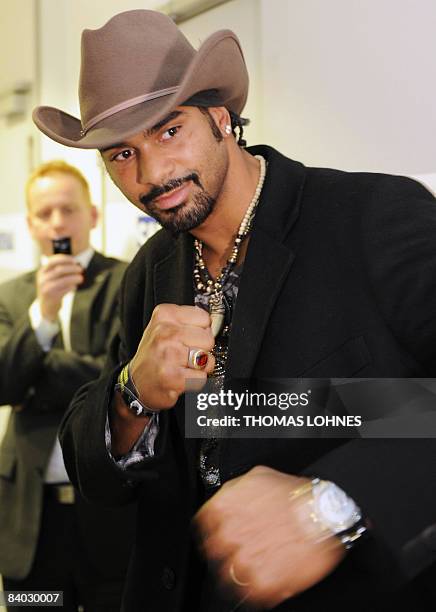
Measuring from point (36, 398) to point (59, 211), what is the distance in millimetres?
694

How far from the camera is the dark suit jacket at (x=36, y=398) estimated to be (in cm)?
259

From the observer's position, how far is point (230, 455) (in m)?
1.23

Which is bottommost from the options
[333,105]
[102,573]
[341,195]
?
[102,573]

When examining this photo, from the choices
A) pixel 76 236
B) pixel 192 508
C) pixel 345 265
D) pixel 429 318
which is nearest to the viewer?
pixel 429 318

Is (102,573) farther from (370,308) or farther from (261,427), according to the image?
(370,308)

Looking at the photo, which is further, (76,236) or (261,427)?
(76,236)

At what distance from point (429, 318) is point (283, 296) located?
256mm

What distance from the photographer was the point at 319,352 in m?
1.19

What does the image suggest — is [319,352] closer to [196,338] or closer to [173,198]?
[196,338]

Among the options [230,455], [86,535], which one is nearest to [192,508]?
[230,455]

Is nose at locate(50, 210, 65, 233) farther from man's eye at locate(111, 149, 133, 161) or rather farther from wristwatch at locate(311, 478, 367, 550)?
wristwatch at locate(311, 478, 367, 550)

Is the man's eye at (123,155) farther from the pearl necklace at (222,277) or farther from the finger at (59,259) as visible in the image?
the finger at (59,259)

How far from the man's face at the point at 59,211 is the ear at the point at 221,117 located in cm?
152

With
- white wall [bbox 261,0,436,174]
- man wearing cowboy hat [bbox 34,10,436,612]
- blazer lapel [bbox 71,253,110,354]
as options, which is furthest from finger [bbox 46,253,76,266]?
man wearing cowboy hat [bbox 34,10,436,612]
